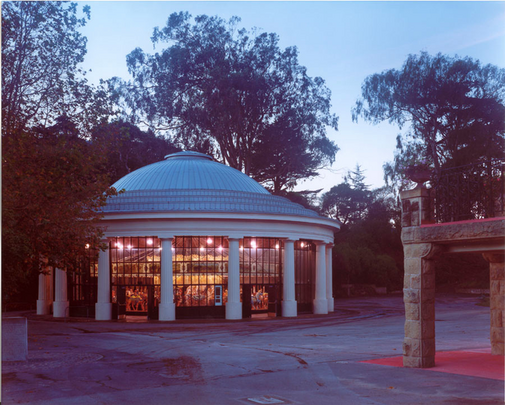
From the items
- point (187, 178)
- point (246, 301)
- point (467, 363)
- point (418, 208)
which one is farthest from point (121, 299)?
point (467, 363)

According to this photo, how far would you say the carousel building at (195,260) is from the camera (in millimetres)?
33969

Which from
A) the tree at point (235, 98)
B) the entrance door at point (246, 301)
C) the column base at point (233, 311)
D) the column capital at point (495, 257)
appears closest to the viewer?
the column capital at point (495, 257)

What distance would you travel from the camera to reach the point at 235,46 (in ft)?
187

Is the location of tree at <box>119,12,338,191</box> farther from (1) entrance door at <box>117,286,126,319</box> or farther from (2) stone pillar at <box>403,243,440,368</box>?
(2) stone pillar at <box>403,243,440,368</box>

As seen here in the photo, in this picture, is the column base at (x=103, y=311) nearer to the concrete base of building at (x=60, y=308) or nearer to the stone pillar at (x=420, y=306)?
the concrete base of building at (x=60, y=308)

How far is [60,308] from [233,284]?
1132cm

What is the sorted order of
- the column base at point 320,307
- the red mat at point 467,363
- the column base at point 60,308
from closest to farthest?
the red mat at point 467,363 → the column base at point 60,308 → the column base at point 320,307

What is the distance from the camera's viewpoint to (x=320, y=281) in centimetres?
3878

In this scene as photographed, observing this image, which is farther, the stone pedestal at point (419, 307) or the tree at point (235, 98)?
the tree at point (235, 98)

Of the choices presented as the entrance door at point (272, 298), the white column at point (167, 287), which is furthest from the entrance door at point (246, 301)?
the white column at point (167, 287)

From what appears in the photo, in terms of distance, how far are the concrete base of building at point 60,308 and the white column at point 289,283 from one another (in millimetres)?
13406

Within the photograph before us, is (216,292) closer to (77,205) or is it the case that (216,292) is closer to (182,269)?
(182,269)

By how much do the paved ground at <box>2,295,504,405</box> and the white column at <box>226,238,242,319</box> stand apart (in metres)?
6.76

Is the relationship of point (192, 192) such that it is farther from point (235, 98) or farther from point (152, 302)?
point (235, 98)
